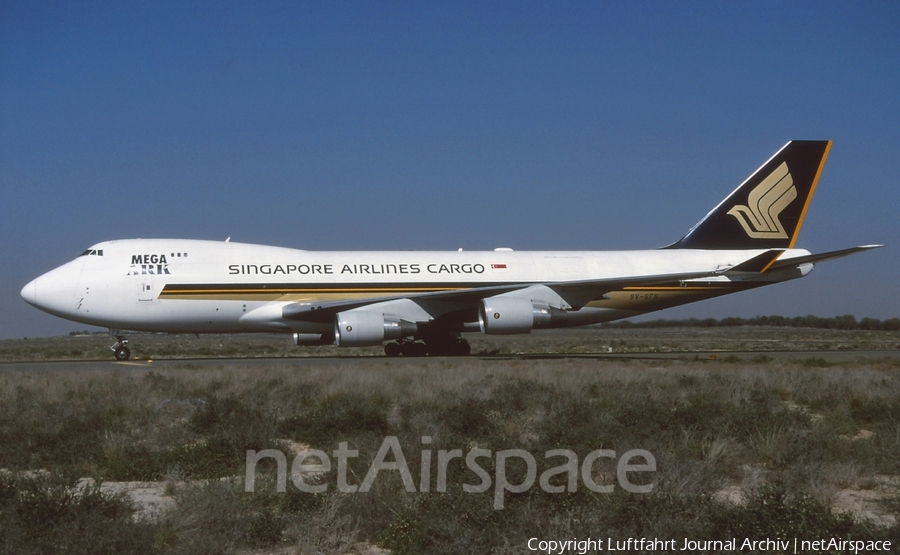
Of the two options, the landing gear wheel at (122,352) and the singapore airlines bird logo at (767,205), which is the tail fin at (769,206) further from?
the landing gear wheel at (122,352)

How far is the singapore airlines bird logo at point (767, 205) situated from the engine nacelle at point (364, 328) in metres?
13.6

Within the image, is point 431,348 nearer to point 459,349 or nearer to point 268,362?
point 459,349

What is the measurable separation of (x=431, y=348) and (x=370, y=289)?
3182mm

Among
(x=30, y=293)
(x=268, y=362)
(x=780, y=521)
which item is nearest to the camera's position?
(x=780, y=521)

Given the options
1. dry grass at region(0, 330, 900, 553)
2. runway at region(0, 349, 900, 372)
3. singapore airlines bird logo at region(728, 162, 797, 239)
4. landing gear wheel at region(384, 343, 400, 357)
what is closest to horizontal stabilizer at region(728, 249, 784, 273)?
runway at region(0, 349, 900, 372)

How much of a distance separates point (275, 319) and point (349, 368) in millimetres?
6566

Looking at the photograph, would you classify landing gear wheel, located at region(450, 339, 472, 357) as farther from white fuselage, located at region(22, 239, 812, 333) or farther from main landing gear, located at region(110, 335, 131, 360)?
main landing gear, located at region(110, 335, 131, 360)

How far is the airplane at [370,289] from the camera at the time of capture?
24234 mm

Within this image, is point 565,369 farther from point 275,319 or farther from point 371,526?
point 371,526

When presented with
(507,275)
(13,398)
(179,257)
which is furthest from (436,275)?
(13,398)

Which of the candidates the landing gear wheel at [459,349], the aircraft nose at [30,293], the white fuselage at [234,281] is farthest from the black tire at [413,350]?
the aircraft nose at [30,293]

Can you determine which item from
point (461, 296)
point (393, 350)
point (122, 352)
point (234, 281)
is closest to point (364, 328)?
point (461, 296)

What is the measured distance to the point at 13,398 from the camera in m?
14.0

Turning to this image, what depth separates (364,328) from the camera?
22906mm
